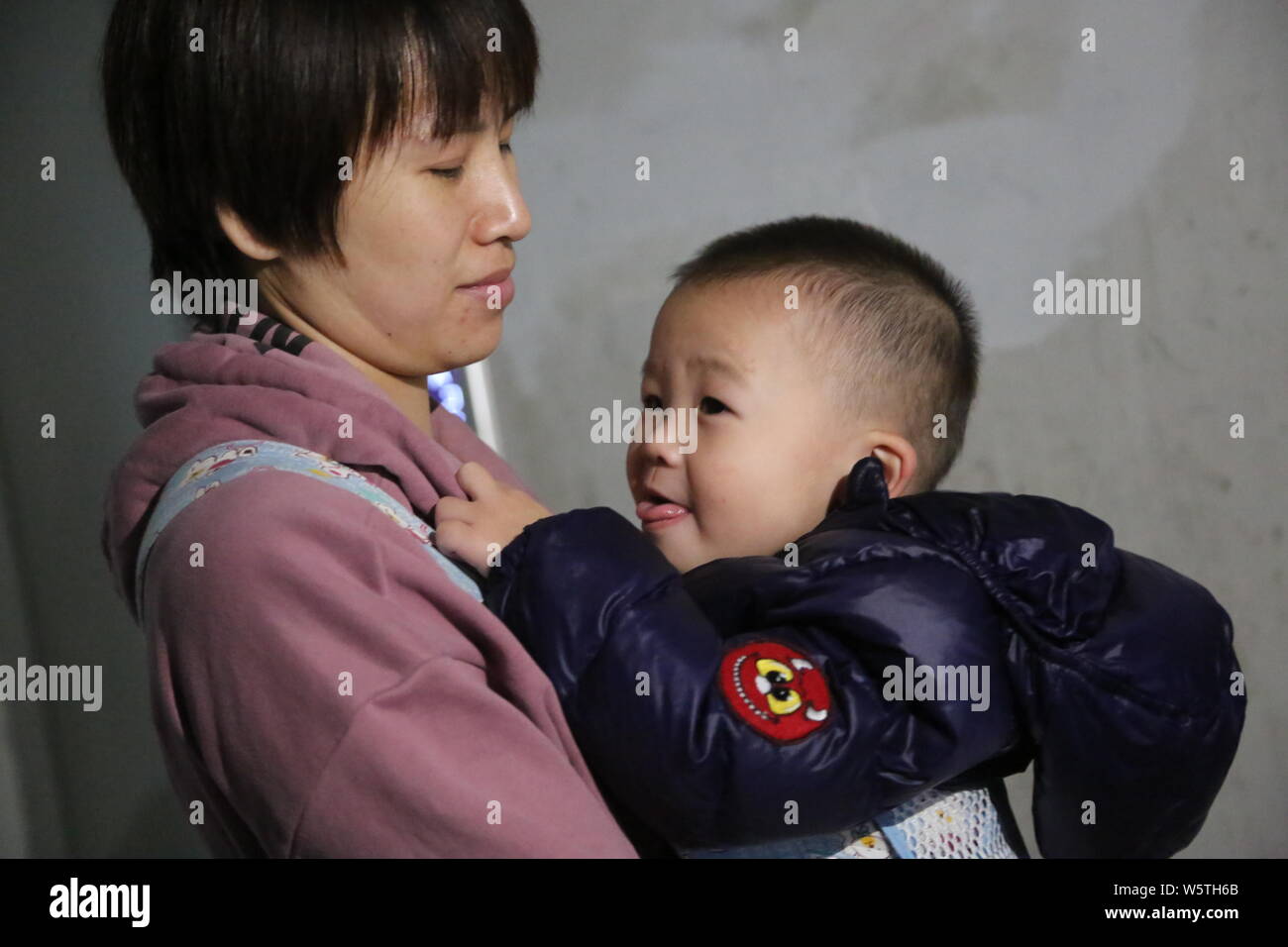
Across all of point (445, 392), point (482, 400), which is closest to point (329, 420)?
point (445, 392)

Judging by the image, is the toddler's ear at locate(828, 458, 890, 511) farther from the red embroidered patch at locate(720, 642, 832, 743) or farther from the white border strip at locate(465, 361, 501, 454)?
the white border strip at locate(465, 361, 501, 454)

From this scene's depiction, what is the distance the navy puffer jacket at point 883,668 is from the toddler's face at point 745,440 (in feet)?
0.37

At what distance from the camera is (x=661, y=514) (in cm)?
126

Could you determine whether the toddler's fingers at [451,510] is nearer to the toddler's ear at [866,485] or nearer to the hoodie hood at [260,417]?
the hoodie hood at [260,417]

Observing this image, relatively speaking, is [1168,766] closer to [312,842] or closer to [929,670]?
[929,670]

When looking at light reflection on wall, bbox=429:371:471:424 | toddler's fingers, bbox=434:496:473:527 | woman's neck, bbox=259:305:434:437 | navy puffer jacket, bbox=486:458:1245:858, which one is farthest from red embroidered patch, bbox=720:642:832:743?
light reflection on wall, bbox=429:371:471:424

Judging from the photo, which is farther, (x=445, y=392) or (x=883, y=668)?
(x=445, y=392)

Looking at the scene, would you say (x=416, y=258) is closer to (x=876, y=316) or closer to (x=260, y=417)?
(x=260, y=417)

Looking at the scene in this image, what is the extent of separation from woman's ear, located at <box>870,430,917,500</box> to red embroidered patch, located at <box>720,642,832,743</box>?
312mm

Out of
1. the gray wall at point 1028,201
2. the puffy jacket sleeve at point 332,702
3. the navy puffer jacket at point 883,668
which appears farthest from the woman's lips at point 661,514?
the gray wall at point 1028,201

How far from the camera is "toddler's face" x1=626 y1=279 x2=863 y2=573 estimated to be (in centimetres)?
122

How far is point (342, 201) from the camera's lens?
1.04 meters

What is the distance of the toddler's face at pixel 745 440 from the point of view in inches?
48.0

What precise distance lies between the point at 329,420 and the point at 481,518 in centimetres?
13
